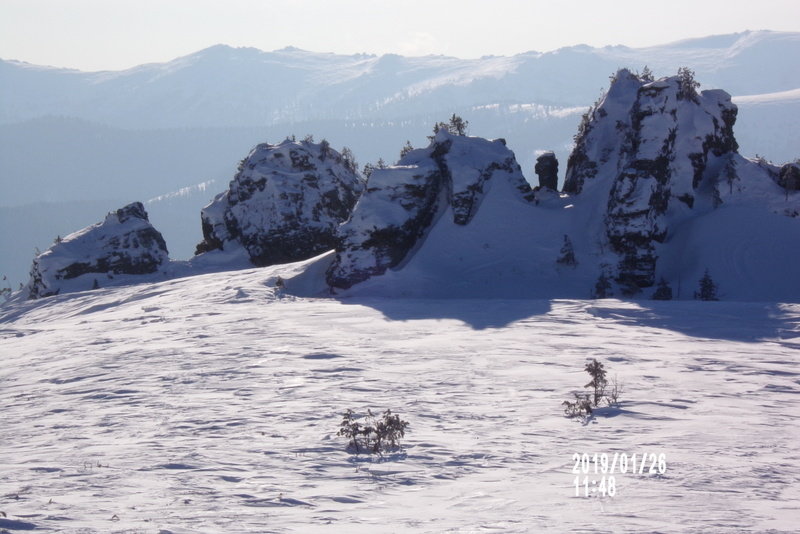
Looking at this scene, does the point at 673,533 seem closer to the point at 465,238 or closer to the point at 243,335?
the point at 243,335

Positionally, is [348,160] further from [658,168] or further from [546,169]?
[658,168]

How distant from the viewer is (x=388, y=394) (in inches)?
484

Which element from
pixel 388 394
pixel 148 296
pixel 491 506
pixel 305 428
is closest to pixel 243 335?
pixel 388 394

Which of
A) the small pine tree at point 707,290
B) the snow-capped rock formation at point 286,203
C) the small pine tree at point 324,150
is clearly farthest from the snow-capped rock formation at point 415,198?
the small pine tree at point 324,150

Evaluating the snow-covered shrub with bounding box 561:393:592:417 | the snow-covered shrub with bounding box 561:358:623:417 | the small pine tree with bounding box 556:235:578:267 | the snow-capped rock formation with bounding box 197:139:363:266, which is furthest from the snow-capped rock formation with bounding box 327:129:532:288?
the snow-covered shrub with bounding box 561:393:592:417

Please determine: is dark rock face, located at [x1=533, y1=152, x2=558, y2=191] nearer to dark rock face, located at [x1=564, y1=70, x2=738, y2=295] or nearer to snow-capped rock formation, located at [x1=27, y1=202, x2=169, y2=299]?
dark rock face, located at [x1=564, y1=70, x2=738, y2=295]

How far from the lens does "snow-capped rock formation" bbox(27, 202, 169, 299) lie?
30062mm

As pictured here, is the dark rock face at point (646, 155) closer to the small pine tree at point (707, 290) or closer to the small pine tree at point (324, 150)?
the small pine tree at point (707, 290)

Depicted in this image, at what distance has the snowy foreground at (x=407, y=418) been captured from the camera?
25.1ft

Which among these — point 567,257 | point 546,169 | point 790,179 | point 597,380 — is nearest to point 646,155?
point 567,257

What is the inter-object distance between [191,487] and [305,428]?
239cm

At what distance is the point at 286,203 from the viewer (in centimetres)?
3044

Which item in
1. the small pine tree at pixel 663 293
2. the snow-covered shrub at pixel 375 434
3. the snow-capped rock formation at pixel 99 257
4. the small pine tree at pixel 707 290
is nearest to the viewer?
the snow-covered shrub at pixel 375 434

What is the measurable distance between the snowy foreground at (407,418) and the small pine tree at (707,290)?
1922 mm
